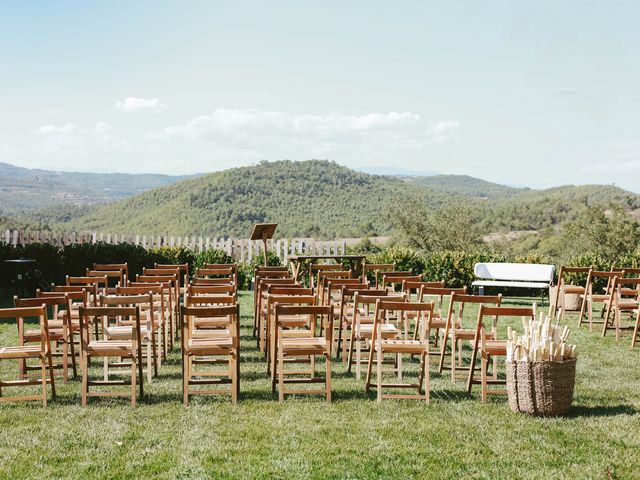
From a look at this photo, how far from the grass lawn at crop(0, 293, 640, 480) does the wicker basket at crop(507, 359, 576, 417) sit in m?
0.14

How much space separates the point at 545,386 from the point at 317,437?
6.97 feet

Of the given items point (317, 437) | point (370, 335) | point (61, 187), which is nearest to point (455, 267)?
point (370, 335)

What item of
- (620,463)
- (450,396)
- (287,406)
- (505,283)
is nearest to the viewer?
(620,463)

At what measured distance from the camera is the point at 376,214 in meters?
63.3

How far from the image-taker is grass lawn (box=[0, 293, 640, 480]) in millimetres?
5488

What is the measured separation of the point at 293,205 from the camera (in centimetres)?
6681

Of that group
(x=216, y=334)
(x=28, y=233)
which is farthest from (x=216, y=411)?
(x=28, y=233)

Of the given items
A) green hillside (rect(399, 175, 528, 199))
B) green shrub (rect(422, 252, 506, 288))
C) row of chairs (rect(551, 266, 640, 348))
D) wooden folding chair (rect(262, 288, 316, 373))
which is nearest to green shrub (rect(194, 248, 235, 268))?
green shrub (rect(422, 252, 506, 288))

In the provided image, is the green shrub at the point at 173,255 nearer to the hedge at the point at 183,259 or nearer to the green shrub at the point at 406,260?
the hedge at the point at 183,259

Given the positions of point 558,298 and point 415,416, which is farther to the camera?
point 558,298

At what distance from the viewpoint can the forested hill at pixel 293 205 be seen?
58312 mm

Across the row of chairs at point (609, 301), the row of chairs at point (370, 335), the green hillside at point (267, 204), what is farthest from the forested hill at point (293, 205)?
the row of chairs at point (370, 335)

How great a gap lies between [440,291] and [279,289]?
198cm

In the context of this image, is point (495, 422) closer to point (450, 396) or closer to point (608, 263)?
point (450, 396)
